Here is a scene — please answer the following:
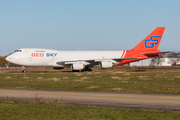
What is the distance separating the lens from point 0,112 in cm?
1136

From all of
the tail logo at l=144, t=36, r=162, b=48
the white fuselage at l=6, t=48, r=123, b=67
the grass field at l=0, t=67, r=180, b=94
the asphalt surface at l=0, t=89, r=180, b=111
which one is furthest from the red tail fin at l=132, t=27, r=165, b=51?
the asphalt surface at l=0, t=89, r=180, b=111

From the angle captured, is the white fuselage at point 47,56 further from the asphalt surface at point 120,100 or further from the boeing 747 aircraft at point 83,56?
the asphalt surface at point 120,100

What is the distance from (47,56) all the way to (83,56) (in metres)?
7.99

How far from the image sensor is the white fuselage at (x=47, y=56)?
52875mm

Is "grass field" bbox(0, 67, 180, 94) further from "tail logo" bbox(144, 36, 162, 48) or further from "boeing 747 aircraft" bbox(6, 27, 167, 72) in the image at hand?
"tail logo" bbox(144, 36, 162, 48)

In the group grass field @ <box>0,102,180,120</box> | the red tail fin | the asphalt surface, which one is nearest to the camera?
grass field @ <box>0,102,180,120</box>

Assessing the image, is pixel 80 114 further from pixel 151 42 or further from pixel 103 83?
pixel 151 42

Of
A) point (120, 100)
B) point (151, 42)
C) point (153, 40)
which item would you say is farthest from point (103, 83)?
point (153, 40)

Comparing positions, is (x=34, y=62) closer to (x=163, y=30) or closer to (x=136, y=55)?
(x=136, y=55)

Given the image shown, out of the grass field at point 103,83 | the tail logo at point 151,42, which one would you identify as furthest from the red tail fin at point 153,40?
the grass field at point 103,83

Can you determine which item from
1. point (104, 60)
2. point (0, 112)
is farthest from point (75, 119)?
point (104, 60)

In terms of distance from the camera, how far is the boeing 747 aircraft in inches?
2085

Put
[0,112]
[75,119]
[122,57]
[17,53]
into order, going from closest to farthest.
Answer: [75,119]
[0,112]
[17,53]
[122,57]

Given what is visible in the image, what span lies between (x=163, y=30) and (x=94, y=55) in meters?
17.3
